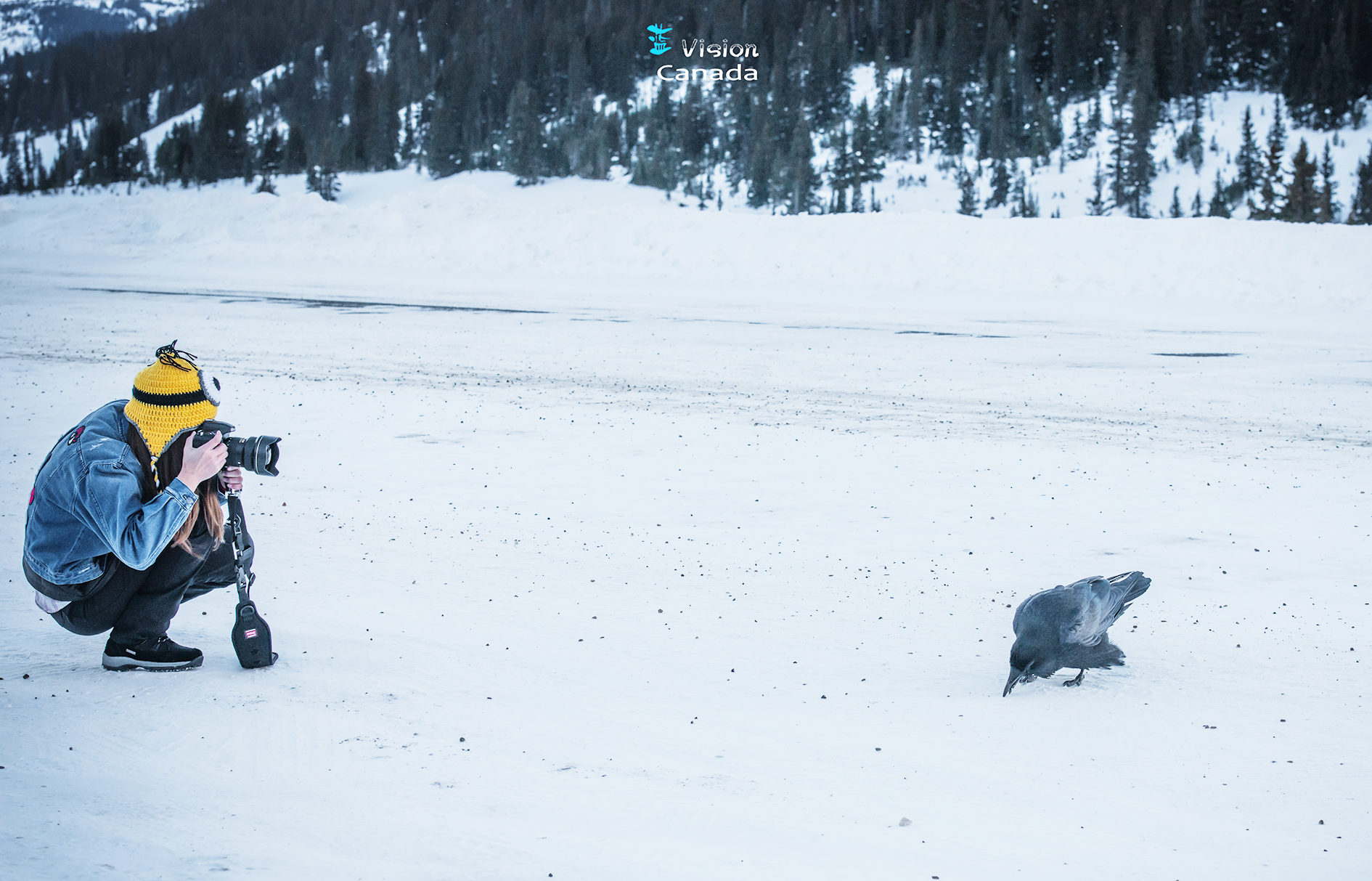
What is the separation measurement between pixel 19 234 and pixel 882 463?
3305cm

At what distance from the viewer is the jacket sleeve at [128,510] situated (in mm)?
3184

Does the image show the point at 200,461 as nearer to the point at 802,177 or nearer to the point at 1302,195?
the point at 1302,195

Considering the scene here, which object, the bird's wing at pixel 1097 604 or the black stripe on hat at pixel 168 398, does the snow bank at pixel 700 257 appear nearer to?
the bird's wing at pixel 1097 604

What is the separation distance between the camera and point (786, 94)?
2709 inches

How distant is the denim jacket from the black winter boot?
42 cm

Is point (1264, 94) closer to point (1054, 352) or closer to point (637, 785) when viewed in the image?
point (1054, 352)

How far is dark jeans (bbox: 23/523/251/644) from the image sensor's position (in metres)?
3.48

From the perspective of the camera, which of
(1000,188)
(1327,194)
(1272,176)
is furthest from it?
(1000,188)

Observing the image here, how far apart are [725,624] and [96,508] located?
8.36 feet

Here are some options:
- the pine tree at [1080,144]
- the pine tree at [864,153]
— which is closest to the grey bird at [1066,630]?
the pine tree at [864,153]

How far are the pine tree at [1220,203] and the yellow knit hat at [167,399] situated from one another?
49.6m

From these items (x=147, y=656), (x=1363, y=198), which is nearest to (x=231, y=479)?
(x=147, y=656)

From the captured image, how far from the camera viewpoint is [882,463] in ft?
25.3

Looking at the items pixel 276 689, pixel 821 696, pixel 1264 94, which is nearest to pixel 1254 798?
pixel 821 696
